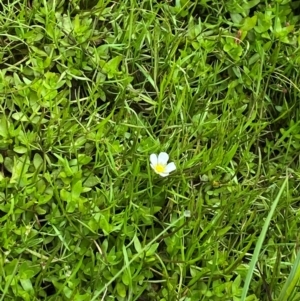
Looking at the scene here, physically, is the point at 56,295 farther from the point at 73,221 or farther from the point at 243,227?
the point at 243,227

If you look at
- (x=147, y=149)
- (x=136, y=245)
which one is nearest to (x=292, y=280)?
(x=136, y=245)

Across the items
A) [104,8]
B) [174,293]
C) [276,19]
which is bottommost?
[174,293]

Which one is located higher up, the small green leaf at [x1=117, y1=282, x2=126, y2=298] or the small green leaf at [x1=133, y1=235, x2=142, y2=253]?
the small green leaf at [x1=133, y1=235, x2=142, y2=253]

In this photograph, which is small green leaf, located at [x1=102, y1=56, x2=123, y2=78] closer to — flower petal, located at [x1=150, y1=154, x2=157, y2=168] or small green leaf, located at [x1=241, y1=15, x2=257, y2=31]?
flower petal, located at [x1=150, y1=154, x2=157, y2=168]

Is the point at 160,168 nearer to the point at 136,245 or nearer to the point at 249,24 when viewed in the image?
the point at 136,245

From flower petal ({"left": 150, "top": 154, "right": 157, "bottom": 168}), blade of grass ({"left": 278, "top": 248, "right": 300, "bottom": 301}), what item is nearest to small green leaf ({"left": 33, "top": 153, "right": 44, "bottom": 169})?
flower petal ({"left": 150, "top": 154, "right": 157, "bottom": 168})

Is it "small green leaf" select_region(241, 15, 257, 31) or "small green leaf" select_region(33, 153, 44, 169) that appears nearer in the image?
"small green leaf" select_region(33, 153, 44, 169)

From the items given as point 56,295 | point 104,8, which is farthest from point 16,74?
point 56,295
